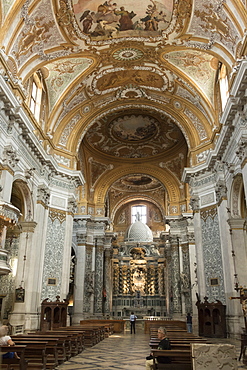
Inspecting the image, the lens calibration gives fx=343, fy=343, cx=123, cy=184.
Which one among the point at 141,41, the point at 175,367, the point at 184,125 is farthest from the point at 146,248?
the point at 175,367

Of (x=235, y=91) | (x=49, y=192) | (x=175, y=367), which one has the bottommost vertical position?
(x=175, y=367)

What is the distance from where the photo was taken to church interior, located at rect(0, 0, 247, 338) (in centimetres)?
1169

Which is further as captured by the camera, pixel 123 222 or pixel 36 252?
pixel 123 222

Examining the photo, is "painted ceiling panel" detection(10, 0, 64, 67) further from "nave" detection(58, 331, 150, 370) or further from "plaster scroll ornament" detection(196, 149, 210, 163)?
"nave" detection(58, 331, 150, 370)

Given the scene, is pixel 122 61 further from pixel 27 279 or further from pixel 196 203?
pixel 27 279

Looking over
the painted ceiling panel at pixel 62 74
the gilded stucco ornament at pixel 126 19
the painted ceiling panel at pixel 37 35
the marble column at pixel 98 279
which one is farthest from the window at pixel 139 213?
the painted ceiling panel at pixel 37 35

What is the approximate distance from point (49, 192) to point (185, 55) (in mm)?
8715

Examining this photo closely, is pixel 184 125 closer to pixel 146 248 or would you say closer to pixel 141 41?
pixel 141 41

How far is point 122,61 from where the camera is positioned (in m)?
15.9

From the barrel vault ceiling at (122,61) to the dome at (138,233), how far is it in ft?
36.3

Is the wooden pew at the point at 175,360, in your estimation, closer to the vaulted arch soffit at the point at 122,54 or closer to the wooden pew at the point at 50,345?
the wooden pew at the point at 50,345

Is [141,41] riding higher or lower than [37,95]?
higher

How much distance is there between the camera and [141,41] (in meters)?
14.3

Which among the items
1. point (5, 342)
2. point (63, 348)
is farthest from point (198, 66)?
point (5, 342)
